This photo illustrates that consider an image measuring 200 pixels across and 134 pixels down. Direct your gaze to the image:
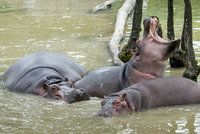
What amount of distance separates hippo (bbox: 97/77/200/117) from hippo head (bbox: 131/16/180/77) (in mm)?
380

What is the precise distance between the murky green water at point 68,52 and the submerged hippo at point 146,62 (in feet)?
1.10

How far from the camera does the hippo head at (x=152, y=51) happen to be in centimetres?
709

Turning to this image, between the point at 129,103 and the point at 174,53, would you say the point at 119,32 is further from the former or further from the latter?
the point at 129,103

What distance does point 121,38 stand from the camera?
36.8 ft

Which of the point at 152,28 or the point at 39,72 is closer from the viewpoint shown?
the point at 152,28

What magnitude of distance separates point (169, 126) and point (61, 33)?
758 cm

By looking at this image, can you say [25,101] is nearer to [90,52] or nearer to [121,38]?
[90,52]

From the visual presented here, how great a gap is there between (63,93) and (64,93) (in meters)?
0.02

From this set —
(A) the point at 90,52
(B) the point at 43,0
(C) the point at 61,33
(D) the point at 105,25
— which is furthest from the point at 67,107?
(B) the point at 43,0

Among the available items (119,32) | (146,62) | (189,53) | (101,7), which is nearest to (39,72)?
(146,62)

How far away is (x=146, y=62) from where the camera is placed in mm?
7191

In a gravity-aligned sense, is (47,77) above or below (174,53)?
below

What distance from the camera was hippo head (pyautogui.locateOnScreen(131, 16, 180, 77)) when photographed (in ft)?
23.2

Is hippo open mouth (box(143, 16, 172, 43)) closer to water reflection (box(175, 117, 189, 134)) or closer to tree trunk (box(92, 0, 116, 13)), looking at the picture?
water reflection (box(175, 117, 189, 134))
